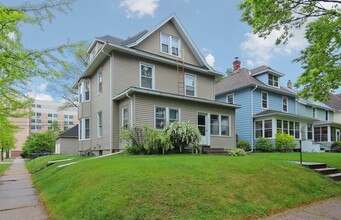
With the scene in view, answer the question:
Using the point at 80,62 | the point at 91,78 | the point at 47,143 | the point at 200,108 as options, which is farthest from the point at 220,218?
the point at 47,143

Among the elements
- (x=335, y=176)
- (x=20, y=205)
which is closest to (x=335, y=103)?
(x=335, y=176)

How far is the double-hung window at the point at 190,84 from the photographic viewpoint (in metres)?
17.9

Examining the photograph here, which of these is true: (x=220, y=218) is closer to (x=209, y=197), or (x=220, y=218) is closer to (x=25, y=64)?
(x=209, y=197)

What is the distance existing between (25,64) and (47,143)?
1675 inches

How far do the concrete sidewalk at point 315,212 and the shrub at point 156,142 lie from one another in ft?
21.9

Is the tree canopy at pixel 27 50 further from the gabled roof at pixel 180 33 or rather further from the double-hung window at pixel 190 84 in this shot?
the double-hung window at pixel 190 84

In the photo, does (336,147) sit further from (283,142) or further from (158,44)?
(158,44)

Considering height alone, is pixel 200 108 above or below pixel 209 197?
above

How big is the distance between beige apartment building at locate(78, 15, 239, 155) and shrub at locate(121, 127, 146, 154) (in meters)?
0.97

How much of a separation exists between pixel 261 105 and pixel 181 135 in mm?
14237

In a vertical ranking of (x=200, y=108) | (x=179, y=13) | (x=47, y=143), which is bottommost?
(x=47, y=143)

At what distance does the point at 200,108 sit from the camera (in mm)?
16547

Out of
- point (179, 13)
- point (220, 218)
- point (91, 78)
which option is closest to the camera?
point (220, 218)

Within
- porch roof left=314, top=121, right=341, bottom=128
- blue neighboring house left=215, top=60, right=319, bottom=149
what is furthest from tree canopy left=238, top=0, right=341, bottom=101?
porch roof left=314, top=121, right=341, bottom=128
